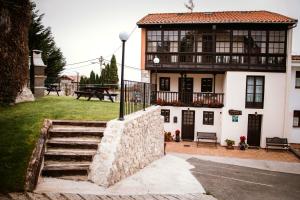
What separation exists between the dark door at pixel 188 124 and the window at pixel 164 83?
8.49ft

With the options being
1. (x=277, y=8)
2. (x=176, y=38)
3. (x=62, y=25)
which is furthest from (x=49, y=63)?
(x=277, y=8)

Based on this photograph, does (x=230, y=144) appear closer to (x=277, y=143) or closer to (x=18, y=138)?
(x=277, y=143)

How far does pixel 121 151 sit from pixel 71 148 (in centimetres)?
121

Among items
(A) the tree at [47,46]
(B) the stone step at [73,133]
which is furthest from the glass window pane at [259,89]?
(A) the tree at [47,46]

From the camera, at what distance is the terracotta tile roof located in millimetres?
19339

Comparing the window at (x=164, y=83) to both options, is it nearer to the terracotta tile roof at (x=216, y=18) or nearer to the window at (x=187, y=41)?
the window at (x=187, y=41)

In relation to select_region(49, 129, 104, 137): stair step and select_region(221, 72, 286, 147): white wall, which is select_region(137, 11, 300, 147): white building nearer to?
select_region(221, 72, 286, 147): white wall

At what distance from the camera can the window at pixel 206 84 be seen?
71.4 feet

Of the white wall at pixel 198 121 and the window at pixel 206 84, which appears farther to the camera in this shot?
the window at pixel 206 84

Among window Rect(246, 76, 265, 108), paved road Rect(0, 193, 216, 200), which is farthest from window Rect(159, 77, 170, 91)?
paved road Rect(0, 193, 216, 200)

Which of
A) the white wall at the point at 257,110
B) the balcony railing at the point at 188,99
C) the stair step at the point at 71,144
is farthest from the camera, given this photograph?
the balcony railing at the point at 188,99

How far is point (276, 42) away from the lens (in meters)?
19.5

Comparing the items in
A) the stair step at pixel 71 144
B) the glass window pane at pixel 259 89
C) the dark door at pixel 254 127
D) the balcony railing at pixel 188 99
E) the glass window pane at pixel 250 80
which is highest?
the glass window pane at pixel 250 80

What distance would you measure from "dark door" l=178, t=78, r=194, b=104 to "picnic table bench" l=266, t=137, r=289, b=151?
6.11 m
